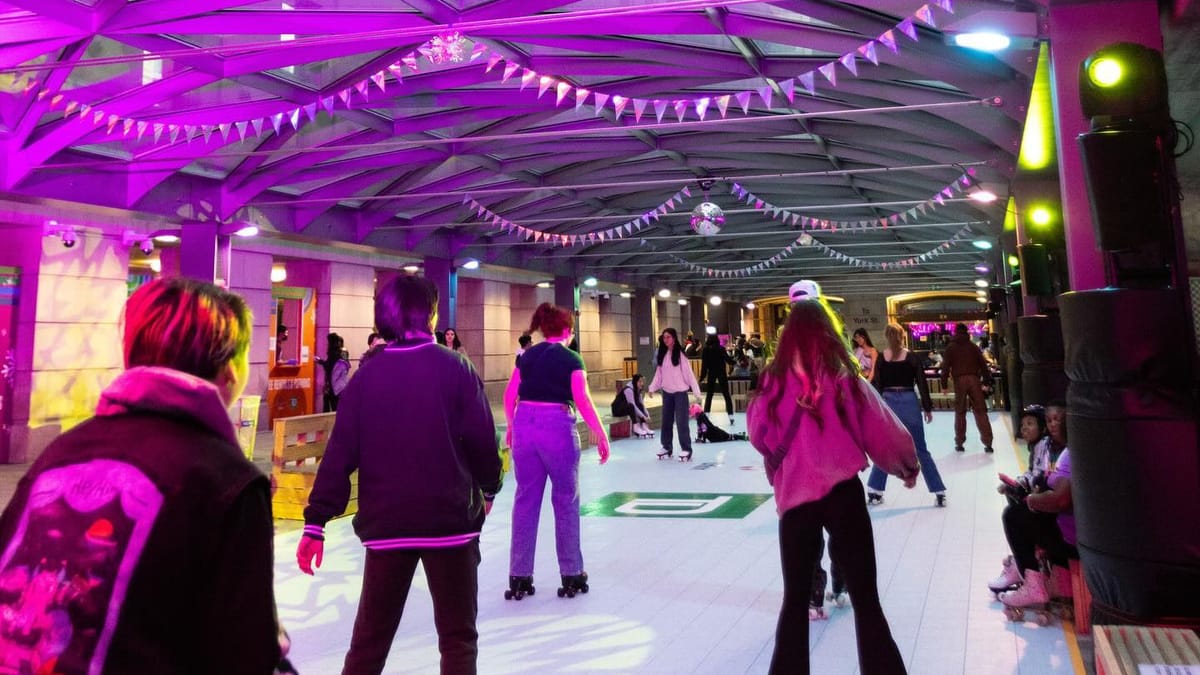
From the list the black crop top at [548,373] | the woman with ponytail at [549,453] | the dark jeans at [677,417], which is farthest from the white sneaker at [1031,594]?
the dark jeans at [677,417]

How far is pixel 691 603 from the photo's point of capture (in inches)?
145

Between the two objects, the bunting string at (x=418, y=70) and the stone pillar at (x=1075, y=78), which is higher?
the bunting string at (x=418, y=70)

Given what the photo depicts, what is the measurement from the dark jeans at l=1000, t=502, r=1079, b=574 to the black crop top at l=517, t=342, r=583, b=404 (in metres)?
2.19

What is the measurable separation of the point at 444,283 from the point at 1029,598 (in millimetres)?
13542

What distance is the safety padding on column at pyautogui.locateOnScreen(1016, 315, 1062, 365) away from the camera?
20.5ft

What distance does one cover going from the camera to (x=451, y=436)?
221 centimetres

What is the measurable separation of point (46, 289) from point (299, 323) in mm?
4926

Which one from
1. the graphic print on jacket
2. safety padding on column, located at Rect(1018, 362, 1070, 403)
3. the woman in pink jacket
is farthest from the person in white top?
the graphic print on jacket

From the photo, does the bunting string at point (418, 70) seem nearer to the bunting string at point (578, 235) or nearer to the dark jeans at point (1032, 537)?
the dark jeans at point (1032, 537)

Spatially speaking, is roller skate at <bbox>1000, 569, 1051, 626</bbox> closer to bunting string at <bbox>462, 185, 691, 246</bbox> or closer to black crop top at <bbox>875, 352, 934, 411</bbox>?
black crop top at <bbox>875, 352, 934, 411</bbox>

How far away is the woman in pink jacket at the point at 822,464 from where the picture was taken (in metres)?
2.32

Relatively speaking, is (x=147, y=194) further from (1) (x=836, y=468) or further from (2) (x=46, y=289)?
(1) (x=836, y=468)

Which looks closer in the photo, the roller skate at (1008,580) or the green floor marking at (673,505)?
the roller skate at (1008,580)

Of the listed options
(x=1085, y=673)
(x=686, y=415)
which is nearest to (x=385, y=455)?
(x=1085, y=673)
